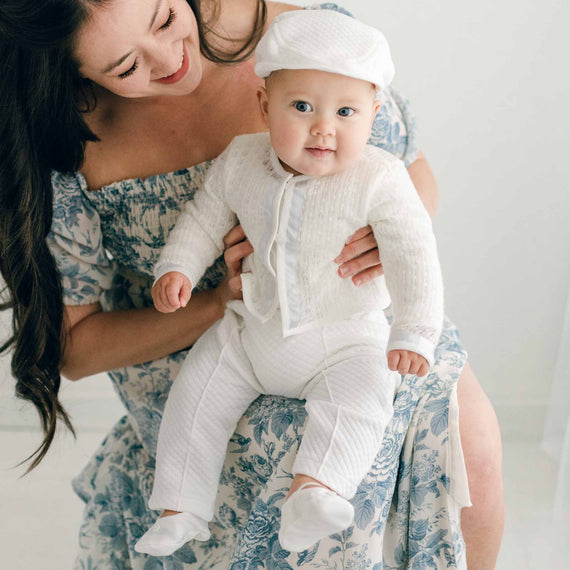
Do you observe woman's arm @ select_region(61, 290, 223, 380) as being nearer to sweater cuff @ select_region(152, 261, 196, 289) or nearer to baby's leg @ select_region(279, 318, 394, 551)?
sweater cuff @ select_region(152, 261, 196, 289)

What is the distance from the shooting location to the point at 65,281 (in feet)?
4.28

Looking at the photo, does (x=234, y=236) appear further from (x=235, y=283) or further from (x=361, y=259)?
(x=361, y=259)

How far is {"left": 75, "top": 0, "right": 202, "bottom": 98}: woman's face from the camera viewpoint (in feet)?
3.26

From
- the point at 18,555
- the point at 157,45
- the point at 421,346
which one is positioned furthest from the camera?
the point at 18,555

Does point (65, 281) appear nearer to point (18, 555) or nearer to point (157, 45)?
point (157, 45)

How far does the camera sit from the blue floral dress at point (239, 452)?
3.49ft

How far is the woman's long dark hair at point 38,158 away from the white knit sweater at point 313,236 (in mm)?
233

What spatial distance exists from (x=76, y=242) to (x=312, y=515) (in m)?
0.64

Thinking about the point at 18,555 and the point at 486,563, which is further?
the point at 18,555

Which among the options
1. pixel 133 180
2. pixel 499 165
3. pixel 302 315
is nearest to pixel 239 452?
pixel 302 315

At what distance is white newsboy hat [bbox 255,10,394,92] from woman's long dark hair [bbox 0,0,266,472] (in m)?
0.24

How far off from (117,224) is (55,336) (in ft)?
0.71

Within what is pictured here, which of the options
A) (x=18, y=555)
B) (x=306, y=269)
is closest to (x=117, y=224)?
(x=306, y=269)

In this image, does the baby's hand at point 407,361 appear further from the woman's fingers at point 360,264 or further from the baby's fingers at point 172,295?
the baby's fingers at point 172,295
